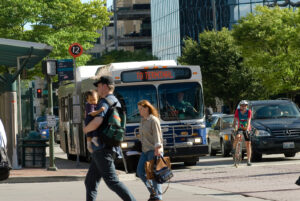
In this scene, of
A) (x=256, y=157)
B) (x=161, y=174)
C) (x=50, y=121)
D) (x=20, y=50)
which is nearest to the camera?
(x=161, y=174)

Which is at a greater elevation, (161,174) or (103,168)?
(103,168)

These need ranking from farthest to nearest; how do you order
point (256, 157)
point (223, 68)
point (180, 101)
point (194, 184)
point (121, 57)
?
point (121, 57), point (223, 68), point (256, 157), point (180, 101), point (194, 184)

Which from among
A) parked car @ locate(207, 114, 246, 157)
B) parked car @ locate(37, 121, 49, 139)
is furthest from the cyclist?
parked car @ locate(37, 121, 49, 139)

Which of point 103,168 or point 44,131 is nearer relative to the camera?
point 103,168

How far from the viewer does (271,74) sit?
140 ft

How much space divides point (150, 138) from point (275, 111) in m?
10.7

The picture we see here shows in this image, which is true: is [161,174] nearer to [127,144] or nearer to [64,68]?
[127,144]

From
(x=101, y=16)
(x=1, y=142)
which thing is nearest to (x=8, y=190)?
(x=1, y=142)

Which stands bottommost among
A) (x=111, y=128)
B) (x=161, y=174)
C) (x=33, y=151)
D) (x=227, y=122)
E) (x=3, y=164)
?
(x=33, y=151)

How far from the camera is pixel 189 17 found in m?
78.8

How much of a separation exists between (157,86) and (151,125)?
25.3 feet

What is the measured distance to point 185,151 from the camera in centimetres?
1911

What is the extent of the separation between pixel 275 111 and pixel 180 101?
3795 millimetres

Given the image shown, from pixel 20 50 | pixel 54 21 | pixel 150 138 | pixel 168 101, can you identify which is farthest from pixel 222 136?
pixel 54 21
